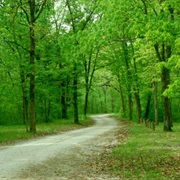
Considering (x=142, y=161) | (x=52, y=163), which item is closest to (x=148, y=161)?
(x=142, y=161)

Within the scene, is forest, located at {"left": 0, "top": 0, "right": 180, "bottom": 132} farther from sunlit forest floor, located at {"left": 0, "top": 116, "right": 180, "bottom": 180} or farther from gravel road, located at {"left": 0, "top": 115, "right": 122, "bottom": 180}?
gravel road, located at {"left": 0, "top": 115, "right": 122, "bottom": 180}

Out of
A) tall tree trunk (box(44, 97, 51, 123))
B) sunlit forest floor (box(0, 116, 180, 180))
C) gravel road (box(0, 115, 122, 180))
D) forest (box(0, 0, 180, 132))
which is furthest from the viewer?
tall tree trunk (box(44, 97, 51, 123))

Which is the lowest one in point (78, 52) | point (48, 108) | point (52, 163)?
point (52, 163)

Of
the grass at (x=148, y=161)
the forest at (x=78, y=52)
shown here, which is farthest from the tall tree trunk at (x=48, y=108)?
the grass at (x=148, y=161)

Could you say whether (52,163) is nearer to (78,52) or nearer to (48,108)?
(78,52)

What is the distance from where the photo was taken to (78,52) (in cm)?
1736

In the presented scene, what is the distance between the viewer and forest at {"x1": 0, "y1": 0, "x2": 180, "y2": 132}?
14.9m

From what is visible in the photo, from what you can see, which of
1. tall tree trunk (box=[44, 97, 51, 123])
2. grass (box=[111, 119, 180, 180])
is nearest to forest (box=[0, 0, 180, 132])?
tall tree trunk (box=[44, 97, 51, 123])

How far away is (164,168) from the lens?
1091cm

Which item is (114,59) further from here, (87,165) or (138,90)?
(87,165)

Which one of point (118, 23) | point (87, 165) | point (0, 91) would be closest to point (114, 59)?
point (0, 91)

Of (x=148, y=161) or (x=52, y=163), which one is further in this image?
(x=148, y=161)

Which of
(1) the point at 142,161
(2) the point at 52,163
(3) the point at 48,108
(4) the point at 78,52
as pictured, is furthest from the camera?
(3) the point at 48,108

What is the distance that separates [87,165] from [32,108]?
14501mm
